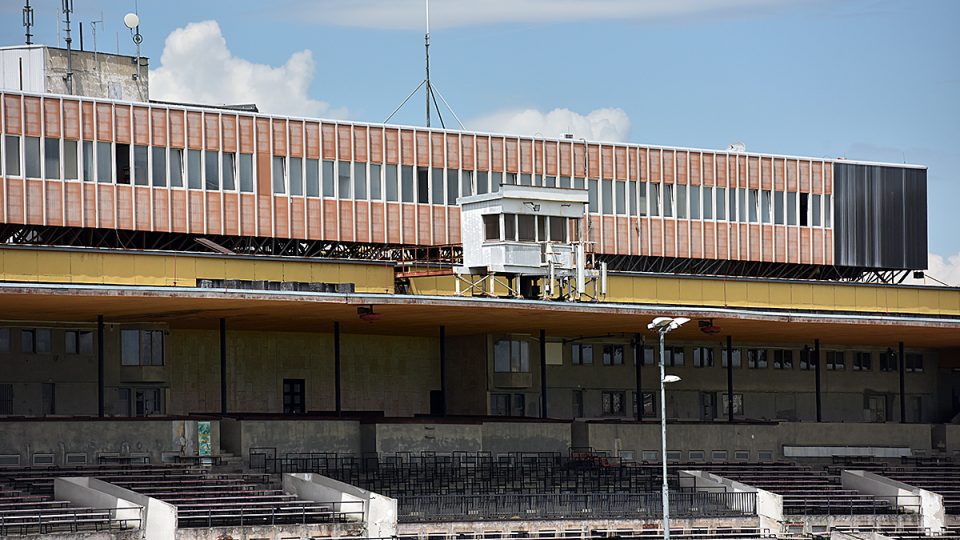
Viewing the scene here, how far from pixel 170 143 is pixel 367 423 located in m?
13.8

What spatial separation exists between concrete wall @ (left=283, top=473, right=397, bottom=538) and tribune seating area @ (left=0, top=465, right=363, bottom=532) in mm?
223

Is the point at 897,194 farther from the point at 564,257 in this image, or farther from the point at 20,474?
the point at 20,474

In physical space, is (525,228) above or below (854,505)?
above

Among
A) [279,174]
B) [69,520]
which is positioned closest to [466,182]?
[279,174]

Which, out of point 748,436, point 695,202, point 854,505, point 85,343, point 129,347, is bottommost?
point 854,505

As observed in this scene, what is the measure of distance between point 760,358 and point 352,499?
31.8 meters

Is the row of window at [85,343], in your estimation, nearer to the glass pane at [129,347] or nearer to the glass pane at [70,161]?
the glass pane at [129,347]

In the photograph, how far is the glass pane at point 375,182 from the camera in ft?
250

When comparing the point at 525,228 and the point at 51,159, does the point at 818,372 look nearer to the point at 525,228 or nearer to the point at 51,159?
the point at 525,228

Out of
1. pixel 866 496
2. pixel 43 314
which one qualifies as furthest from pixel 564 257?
pixel 43 314

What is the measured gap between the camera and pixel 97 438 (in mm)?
61844

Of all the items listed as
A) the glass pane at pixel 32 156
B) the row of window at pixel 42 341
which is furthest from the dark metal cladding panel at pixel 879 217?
the glass pane at pixel 32 156

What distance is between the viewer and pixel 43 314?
64562mm

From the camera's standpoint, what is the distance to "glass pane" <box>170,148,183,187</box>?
7181 centimetres
